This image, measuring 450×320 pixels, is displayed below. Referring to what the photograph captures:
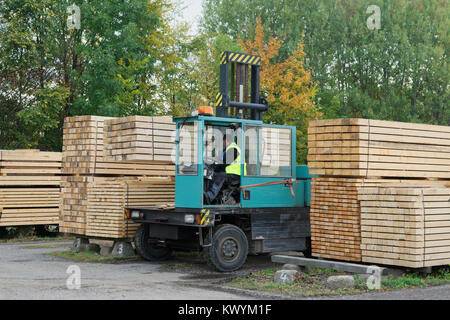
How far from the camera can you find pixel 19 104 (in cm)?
2617

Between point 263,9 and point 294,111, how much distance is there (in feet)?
39.6

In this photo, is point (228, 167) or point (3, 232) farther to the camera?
point (3, 232)

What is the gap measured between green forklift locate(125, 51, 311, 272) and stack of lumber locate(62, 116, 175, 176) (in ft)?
5.48

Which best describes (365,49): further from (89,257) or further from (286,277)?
(286,277)

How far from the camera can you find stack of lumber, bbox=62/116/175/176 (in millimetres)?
13781

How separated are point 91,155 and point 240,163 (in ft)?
13.4

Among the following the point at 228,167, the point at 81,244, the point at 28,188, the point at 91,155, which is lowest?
the point at 81,244

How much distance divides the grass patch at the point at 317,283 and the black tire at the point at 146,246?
291 cm

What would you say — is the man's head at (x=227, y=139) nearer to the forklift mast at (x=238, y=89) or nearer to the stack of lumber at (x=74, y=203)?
the forklift mast at (x=238, y=89)

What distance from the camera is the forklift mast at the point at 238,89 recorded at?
12.1 m

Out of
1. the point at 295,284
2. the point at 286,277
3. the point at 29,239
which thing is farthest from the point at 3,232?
the point at 295,284

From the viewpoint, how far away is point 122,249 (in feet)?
44.0
